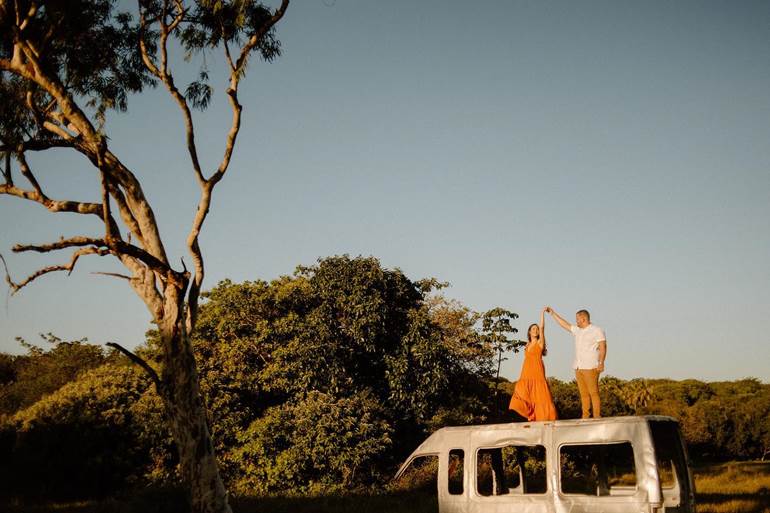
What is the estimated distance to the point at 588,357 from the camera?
35.8ft

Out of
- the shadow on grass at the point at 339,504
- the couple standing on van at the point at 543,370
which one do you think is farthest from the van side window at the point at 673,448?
the shadow on grass at the point at 339,504

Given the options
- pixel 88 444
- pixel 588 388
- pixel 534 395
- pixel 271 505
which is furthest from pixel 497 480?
pixel 88 444

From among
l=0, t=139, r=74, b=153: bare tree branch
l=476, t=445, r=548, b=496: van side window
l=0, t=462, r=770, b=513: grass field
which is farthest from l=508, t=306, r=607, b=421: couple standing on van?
l=0, t=139, r=74, b=153: bare tree branch

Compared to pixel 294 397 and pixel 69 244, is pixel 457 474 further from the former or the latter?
pixel 69 244

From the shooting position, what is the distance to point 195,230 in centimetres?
1245

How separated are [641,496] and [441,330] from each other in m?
17.2

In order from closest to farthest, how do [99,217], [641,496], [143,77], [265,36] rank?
[641,496] < [99,217] < [265,36] < [143,77]

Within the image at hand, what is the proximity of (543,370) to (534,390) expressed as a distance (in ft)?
1.22

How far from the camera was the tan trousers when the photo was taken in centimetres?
1079

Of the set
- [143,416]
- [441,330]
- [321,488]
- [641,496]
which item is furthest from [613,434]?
[143,416]

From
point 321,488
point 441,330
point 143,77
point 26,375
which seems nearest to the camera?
point 143,77

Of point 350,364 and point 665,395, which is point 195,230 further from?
point 665,395

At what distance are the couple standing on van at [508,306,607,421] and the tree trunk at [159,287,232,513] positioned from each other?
540 centimetres

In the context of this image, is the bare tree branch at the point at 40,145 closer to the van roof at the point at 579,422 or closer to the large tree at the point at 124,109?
the large tree at the point at 124,109
